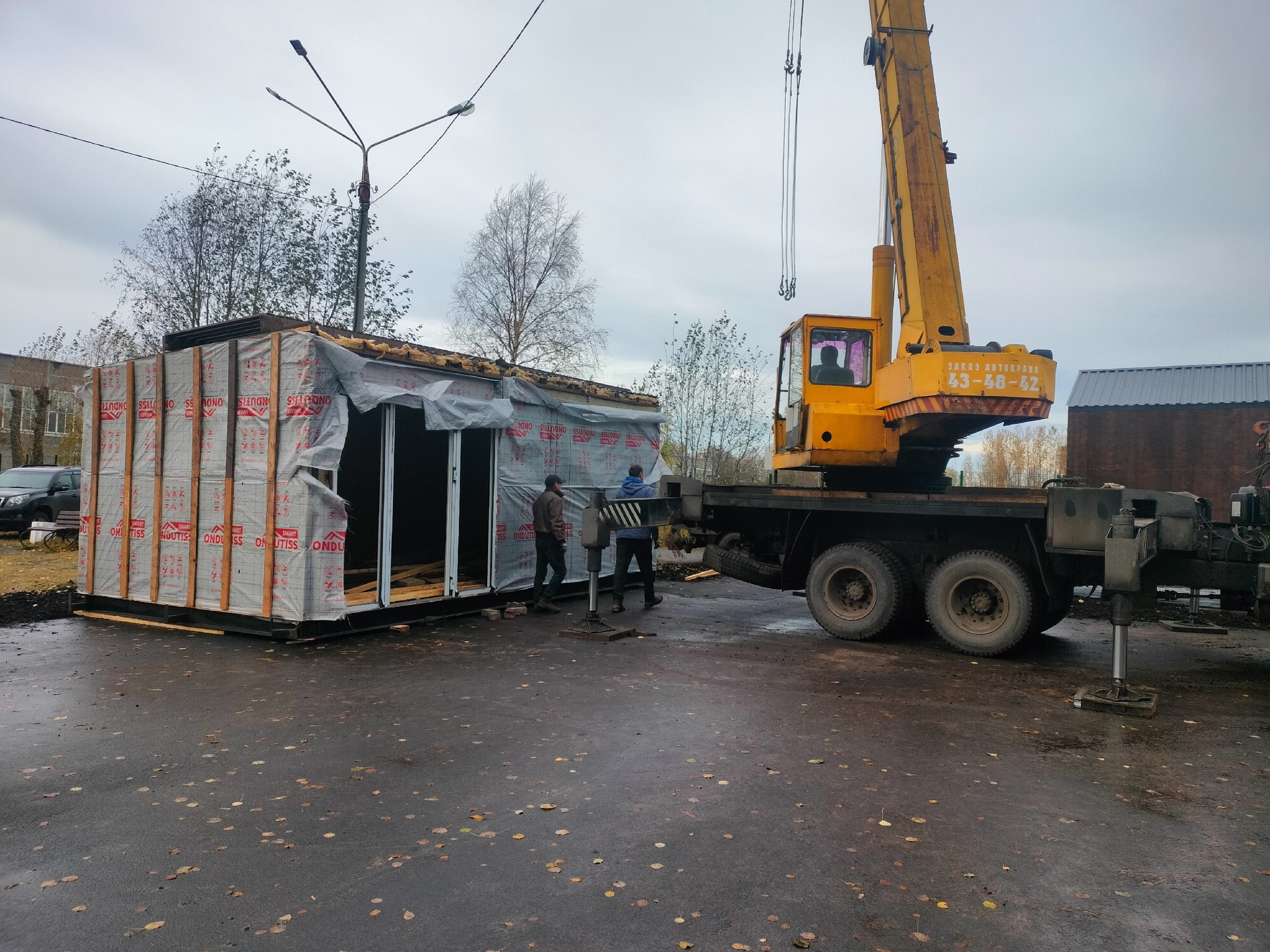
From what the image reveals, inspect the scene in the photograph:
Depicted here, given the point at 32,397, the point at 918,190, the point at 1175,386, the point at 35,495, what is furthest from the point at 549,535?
the point at 32,397

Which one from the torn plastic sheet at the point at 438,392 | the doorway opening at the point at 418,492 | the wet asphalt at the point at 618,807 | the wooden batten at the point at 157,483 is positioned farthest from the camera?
the doorway opening at the point at 418,492

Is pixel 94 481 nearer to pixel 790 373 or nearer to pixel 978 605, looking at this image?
pixel 790 373

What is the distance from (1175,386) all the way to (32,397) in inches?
2103

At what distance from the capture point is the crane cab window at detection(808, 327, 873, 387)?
10008 millimetres

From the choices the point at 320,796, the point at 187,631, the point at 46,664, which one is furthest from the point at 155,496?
the point at 320,796

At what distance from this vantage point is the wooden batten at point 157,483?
10195 mm

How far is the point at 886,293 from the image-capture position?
10180 mm

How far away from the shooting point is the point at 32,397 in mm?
44812

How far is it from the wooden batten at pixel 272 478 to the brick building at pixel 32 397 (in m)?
36.7

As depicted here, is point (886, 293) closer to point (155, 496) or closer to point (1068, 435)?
point (155, 496)

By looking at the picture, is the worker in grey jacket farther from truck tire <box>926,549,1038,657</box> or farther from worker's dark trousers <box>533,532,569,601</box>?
truck tire <box>926,549,1038,657</box>

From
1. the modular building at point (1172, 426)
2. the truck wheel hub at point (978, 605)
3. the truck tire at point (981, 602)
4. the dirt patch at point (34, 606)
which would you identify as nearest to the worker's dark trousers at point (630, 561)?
the truck tire at point (981, 602)

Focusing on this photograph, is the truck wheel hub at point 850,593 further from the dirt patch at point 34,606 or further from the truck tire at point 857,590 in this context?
the dirt patch at point 34,606

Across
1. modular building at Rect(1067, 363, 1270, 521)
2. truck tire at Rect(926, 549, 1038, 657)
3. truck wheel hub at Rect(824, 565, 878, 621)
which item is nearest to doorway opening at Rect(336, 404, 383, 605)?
truck wheel hub at Rect(824, 565, 878, 621)
